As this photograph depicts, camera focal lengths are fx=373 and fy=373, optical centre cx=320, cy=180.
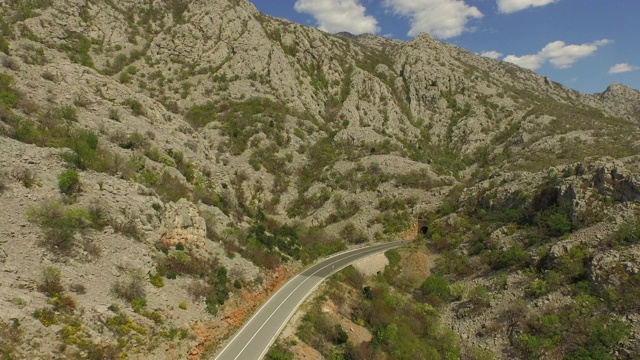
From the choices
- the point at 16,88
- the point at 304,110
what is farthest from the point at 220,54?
the point at 16,88

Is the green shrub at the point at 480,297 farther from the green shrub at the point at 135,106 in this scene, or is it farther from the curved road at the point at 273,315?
the green shrub at the point at 135,106

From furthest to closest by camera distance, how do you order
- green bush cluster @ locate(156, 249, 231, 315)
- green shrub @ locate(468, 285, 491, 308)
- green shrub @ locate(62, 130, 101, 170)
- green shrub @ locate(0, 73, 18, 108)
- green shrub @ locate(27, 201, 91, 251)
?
green shrub @ locate(468, 285, 491, 308) < green shrub @ locate(0, 73, 18, 108) < green shrub @ locate(62, 130, 101, 170) < green bush cluster @ locate(156, 249, 231, 315) < green shrub @ locate(27, 201, 91, 251)

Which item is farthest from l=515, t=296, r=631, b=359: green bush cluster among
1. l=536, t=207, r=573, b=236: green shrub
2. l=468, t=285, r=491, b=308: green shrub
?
l=536, t=207, r=573, b=236: green shrub

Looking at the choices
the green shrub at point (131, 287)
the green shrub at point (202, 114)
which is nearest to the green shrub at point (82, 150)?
the green shrub at point (131, 287)

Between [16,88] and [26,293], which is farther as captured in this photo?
[16,88]

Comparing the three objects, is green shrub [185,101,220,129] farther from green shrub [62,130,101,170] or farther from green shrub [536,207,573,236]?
green shrub [536,207,573,236]

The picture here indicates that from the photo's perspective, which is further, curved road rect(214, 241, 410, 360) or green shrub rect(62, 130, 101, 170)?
green shrub rect(62, 130, 101, 170)

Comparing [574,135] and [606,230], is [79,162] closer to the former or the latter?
[606,230]
